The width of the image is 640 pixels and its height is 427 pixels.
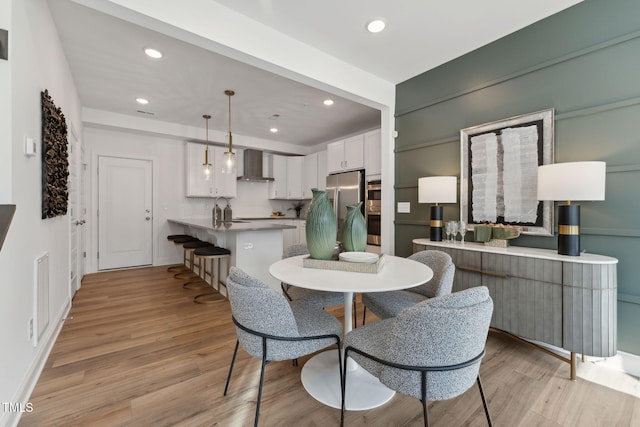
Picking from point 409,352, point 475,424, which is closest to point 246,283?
point 409,352

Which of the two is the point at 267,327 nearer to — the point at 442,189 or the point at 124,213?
the point at 442,189

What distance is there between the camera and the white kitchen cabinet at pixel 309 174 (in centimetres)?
608

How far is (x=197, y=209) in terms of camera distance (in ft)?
18.7

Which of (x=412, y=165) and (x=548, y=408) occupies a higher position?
(x=412, y=165)

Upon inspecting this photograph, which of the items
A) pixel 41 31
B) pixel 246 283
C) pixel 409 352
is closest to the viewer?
pixel 409 352

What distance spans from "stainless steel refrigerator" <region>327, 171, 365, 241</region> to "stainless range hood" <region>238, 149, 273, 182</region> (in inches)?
68.4

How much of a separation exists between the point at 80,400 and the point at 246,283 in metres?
1.25

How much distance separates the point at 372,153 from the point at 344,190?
79 cm

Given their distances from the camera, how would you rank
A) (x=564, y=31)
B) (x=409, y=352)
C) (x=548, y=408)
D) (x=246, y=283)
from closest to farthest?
(x=409, y=352) → (x=246, y=283) → (x=548, y=408) → (x=564, y=31)

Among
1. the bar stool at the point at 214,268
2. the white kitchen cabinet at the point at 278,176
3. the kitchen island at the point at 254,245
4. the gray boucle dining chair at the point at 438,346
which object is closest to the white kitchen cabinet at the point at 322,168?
the white kitchen cabinet at the point at 278,176

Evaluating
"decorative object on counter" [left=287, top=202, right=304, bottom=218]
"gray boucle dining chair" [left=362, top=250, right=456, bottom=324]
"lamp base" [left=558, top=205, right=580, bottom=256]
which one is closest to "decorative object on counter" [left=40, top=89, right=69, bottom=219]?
"gray boucle dining chair" [left=362, top=250, right=456, bottom=324]

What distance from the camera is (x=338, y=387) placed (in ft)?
5.60

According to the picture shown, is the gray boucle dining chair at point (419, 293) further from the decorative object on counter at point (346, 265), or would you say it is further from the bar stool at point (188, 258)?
the bar stool at point (188, 258)

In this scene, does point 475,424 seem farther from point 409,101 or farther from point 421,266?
point 409,101
